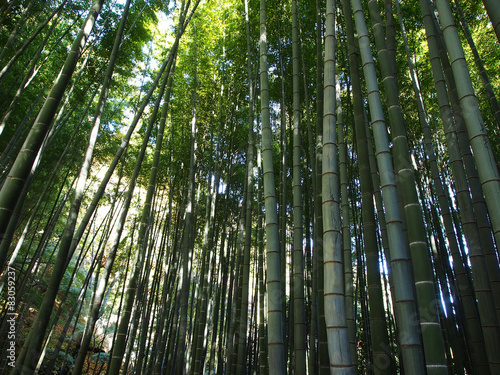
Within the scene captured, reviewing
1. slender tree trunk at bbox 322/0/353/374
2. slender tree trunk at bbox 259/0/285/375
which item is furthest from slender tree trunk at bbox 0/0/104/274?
slender tree trunk at bbox 322/0/353/374

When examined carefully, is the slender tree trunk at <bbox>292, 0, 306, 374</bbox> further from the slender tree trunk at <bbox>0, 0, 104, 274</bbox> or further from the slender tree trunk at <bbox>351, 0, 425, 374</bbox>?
the slender tree trunk at <bbox>0, 0, 104, 274</bbox>

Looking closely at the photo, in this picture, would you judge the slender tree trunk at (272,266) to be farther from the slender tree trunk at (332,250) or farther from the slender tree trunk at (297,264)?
the slender tree trunk at (297,264)

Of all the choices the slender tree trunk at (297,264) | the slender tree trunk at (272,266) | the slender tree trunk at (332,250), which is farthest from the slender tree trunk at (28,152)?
the slender tree trunk at (297,264)

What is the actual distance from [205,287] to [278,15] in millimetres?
3609

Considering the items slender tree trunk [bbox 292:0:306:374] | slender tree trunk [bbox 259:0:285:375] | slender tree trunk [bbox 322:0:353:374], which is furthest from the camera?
slender tree trunk [bbox 292:0:306:374]

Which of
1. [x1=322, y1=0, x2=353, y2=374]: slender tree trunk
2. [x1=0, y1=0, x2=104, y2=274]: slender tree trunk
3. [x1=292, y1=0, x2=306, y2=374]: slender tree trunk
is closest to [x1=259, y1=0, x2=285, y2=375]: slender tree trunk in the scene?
[x1=322, y1=0, x2=353, y2=374]: slender tree trunk

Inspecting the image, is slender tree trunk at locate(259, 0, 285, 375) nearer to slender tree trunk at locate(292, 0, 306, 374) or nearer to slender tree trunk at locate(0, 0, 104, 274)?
slender tree trunk at locate(292, 0, 306, 374)

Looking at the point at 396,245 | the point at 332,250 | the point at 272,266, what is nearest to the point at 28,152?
the point at 272,266

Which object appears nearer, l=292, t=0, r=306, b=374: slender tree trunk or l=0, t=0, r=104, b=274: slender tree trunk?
l=0, t=0, r=104, b=274: slender tree trunk

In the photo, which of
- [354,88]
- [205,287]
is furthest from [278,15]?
[205,287]

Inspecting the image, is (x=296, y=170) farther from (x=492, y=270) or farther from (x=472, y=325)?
(x=472, y=325)

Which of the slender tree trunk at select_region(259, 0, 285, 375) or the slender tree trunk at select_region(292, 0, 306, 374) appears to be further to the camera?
the slender tree trunk at select_region(292, 0, 306, 374)

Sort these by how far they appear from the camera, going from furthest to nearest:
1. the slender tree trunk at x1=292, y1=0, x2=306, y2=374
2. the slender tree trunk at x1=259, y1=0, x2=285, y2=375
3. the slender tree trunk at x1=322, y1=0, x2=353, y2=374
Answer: the slender tree trunk at x1=292, y1=0, x2=306, y2=374 → the slender tree trunk at x1=259, y1=0, x2=285, y2=375 → the slender tree trunk at x1=322, y1=0, x2=353, y2=374

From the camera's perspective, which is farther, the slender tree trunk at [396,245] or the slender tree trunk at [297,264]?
the slender tree trunk at [297,264]
